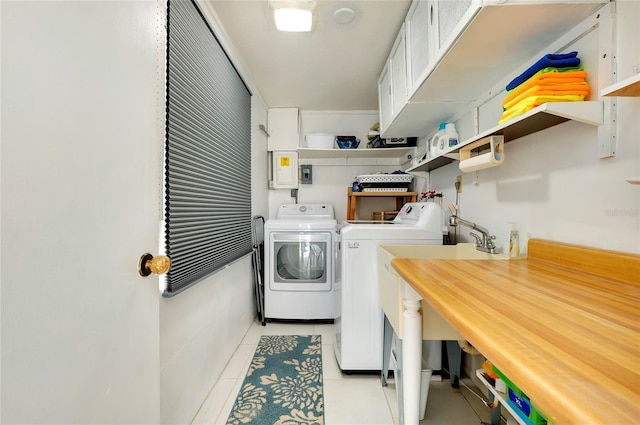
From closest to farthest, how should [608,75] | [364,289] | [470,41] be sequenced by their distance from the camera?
[608,75] < [470,41] < [364,289]

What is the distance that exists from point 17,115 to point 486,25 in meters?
1.32

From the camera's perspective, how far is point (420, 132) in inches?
93.7

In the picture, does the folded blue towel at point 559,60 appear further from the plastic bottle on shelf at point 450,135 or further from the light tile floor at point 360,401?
the light tile floor at point 360,401

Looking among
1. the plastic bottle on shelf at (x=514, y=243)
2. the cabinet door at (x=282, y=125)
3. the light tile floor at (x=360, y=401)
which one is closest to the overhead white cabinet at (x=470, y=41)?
the plastic bottle on shelf at (x=514, y=243)

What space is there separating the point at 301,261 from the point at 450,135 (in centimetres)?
176

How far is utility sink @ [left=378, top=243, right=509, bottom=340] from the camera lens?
48.6 inches

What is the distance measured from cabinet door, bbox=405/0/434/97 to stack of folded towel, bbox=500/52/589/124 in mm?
452

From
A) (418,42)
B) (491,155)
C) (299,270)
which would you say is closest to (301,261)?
(299,270)

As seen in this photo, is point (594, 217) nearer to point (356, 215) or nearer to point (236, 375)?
point (236, 375)

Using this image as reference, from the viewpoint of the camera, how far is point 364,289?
5.76ft

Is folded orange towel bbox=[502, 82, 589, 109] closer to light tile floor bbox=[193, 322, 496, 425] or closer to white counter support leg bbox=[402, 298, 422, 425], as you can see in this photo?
white counter support leg bbox=[402, 298, 422, 425]

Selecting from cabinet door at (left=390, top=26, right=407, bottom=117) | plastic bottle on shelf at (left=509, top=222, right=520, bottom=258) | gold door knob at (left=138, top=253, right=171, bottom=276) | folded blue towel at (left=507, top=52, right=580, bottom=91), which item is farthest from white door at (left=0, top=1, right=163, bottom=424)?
plastic bottle on shelf at (left=509, top=222, right=520, bottom=258)

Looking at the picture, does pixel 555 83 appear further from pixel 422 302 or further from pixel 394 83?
pixel 394 83

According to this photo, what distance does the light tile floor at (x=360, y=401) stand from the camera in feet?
4.68
